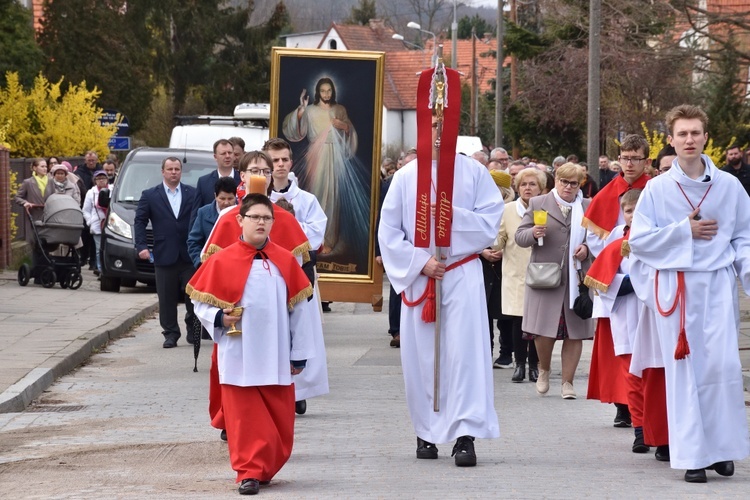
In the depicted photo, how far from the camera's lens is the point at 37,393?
11836 millimetres

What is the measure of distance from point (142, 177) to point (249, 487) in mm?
15087

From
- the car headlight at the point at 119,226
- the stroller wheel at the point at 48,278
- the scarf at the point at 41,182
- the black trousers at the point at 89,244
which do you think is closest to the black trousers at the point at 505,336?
the car headlight at the point at 119,226

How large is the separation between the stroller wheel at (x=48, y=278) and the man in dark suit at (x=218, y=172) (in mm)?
7613

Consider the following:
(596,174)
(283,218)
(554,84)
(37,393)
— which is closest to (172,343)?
(37,393)

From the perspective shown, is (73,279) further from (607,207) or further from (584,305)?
(607,207)

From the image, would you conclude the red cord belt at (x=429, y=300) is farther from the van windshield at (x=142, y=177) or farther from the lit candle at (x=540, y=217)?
the van windshield at (x=142, y=177)

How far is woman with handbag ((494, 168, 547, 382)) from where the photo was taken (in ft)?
41.1

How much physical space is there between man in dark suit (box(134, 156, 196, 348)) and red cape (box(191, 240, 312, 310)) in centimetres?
724

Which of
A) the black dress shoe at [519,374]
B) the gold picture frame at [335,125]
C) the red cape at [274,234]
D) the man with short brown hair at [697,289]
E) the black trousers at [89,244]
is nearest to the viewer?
the man with short brown hair at [697,289]

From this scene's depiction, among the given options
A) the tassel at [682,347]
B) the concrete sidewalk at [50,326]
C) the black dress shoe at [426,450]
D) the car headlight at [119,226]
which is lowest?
the concrete sidewalk at [50,326]

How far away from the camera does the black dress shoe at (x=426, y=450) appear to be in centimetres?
850

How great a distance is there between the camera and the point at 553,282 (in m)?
11.4

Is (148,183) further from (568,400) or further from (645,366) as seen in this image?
(645,366)

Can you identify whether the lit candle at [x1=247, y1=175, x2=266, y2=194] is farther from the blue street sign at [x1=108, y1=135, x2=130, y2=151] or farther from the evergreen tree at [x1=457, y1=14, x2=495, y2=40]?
the evergreen tree at [x1=457, y1=14, x2=495, y2=40]
